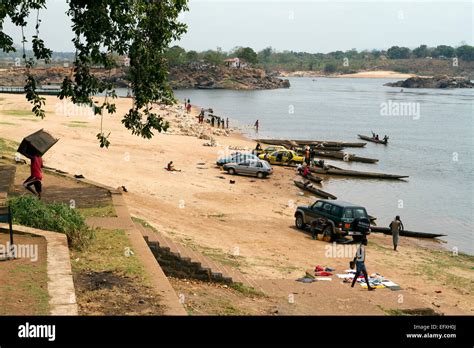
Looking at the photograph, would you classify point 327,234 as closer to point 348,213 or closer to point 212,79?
point 348,213

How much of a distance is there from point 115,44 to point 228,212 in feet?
44.6

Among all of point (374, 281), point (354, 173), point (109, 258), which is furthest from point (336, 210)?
point (354, 173)

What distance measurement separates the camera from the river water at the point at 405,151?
110 ft

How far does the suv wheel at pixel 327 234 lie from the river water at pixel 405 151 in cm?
741

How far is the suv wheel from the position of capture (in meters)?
23.5

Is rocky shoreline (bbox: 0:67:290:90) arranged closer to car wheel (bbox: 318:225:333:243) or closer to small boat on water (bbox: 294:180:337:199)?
small boat on water (bbox: 294:180:337:199)

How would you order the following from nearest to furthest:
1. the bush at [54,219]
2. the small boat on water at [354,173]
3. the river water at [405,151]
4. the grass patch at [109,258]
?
1. the grass patch at [109,258]
2. the bush at [54,219]
3. the river water at [405,151]
4. the small boat on water at [354,173]

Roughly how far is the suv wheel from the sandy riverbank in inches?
29.6

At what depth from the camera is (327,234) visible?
77.7 ft
